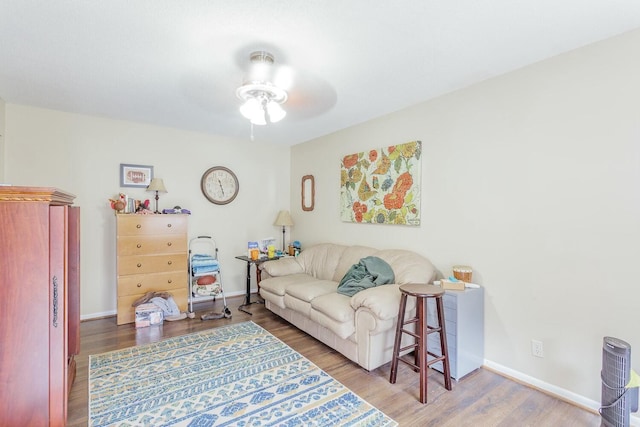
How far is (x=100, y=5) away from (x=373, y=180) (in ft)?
9.30

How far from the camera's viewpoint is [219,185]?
463 centimetres

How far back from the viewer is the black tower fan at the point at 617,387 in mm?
1711

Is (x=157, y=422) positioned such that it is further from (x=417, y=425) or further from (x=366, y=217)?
(x=366, y=217)

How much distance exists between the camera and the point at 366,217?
12.5 feet

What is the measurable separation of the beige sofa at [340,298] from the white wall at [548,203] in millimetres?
400

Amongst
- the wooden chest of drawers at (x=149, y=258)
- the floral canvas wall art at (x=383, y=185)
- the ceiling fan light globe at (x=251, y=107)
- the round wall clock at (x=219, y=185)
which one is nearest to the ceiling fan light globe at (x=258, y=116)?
the ceiling fan light globe at (x=251, y=107)

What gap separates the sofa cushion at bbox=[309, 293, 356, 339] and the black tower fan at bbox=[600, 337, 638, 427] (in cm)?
162

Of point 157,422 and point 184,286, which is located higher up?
point 184,286

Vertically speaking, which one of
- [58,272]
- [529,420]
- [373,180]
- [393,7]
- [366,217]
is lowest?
[529,420]

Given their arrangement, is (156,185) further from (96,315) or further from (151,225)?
(96,315)

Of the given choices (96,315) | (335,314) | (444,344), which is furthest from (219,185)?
(444,344)

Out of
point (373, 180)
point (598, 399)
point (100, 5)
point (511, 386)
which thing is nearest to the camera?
point (100, 5)

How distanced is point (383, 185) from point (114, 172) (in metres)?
3.35

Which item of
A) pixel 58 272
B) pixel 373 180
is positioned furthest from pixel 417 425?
pixel 373 180
